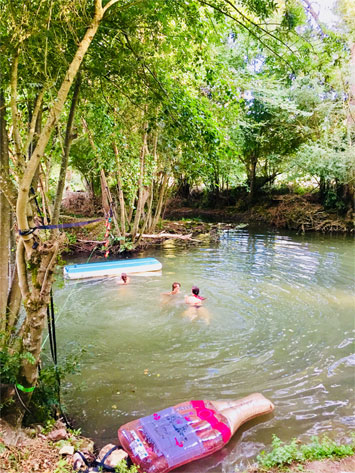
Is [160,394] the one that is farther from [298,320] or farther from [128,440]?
[298,320]

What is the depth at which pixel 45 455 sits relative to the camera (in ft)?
9.49

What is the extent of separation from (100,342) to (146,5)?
484 cm

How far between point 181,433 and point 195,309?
12.6 feet

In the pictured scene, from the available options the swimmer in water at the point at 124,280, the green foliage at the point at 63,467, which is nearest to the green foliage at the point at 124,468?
the green foliage at the point at 63,467

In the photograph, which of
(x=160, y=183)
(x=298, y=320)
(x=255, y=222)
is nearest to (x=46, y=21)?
(x=298, y=320)

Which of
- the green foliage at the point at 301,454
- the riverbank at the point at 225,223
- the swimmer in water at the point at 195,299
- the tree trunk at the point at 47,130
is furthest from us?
the riverbank at the point at 225,223

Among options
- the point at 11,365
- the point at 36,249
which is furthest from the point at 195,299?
the point at 36,249

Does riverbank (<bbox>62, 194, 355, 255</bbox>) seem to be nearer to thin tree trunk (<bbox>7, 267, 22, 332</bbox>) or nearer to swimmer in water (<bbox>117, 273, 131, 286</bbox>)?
swimmer in water (<bbox>117, 273, 131, 286</bbox>)

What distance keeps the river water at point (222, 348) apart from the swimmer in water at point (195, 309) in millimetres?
127

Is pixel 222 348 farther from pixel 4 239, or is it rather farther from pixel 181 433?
pixel 4 239

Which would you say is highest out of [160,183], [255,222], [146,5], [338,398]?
[146,5]

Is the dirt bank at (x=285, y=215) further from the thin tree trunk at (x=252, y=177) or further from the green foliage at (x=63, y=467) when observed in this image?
the green foliage at (x=63, y=467)

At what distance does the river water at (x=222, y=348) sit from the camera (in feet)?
13.0

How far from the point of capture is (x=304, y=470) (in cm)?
285
